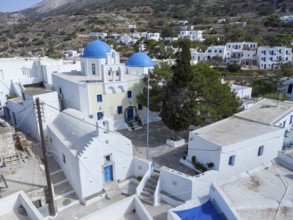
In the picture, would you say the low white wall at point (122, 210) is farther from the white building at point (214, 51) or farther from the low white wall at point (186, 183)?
the white building at point (214, 51)

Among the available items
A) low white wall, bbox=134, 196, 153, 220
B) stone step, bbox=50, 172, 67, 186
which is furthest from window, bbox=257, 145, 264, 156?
stone step, bbox=50, 172, 67, 186

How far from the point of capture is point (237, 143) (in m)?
17.5

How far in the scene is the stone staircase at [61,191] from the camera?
696 inches

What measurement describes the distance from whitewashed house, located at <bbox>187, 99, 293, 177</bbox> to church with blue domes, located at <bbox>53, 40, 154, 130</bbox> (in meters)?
10.8

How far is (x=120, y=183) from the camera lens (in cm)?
1991

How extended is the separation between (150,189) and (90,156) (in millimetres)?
5433

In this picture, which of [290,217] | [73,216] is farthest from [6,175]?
[290,217]

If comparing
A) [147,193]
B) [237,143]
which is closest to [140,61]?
[237,143]

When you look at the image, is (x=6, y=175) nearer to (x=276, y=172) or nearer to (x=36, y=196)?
(x=36, y=196)

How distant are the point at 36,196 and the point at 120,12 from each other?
14533cm

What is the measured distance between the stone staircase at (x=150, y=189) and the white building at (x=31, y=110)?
13.1m

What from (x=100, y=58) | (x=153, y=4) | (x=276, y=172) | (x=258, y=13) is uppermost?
(x=153, y=4)

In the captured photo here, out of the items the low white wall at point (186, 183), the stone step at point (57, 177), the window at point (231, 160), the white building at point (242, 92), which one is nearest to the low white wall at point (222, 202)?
the low white wall at point (186, 183)

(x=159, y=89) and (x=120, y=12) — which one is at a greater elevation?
(x=120, y=12)
